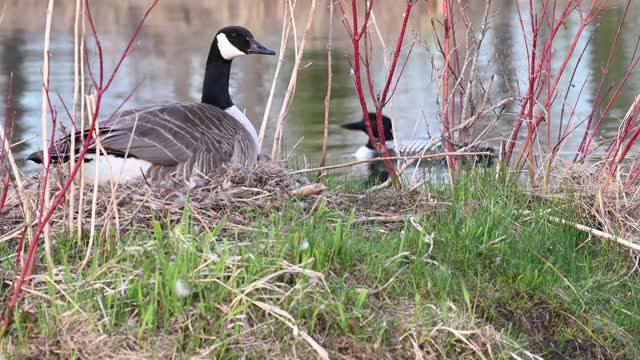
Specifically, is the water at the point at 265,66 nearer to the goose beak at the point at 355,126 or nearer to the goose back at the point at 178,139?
the goose beak at the point at 355,126

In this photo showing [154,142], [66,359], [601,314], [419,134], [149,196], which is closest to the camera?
[66,359]

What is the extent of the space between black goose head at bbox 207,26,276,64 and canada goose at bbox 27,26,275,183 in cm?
8

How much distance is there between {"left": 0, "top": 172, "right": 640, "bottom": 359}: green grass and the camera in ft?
12.4

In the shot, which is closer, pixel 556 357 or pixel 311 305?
pixel 311 305

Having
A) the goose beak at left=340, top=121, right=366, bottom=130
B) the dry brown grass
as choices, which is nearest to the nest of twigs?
the dry brown grass

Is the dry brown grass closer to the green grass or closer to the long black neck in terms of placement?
the green grass

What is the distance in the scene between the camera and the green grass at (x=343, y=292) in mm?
3773

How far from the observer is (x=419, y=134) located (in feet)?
43.8

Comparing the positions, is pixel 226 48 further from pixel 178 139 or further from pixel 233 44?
pixel 178 139

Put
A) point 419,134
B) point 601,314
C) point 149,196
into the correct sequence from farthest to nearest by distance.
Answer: point 419,134
point 149,196
point 601,314

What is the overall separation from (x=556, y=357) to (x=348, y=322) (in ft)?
3.26

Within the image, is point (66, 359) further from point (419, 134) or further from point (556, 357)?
point (419, 134)

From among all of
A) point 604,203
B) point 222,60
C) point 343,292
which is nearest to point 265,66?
point 222,60

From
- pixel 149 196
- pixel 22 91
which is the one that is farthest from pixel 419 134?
pixel 149 196
